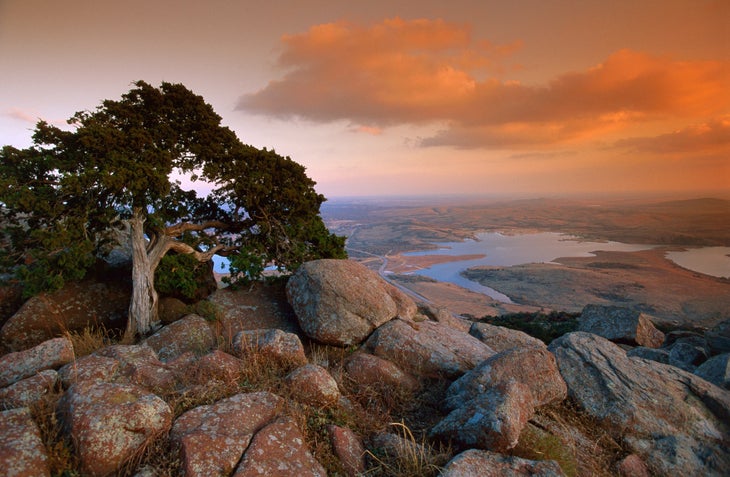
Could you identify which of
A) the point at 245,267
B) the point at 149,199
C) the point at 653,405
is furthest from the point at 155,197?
the point at 653,405

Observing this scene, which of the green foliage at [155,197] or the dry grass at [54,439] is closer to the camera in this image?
the dry grass at [54,439]

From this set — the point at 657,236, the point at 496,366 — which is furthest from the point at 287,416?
the point at 657,236

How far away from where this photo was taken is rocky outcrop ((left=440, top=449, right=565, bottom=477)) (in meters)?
4.09

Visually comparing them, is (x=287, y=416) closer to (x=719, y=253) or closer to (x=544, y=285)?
(x=544, y=285)

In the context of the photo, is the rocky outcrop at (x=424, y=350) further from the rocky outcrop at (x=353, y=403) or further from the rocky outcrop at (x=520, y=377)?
the rocky outcrop at (x=520, y=377)

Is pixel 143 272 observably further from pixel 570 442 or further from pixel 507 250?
pixel 507 250

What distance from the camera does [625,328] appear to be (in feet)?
54.7

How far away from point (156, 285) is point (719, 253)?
122307 mm

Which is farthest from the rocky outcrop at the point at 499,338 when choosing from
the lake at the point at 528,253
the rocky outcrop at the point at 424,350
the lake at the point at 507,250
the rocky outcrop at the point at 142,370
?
the lake at the point at 507,250

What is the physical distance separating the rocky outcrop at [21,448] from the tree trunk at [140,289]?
736 centimetres

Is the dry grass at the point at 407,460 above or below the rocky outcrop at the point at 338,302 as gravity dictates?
below

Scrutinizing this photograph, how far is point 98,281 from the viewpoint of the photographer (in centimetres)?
1147

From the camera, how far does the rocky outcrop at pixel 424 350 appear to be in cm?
738

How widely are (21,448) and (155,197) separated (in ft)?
26.6
